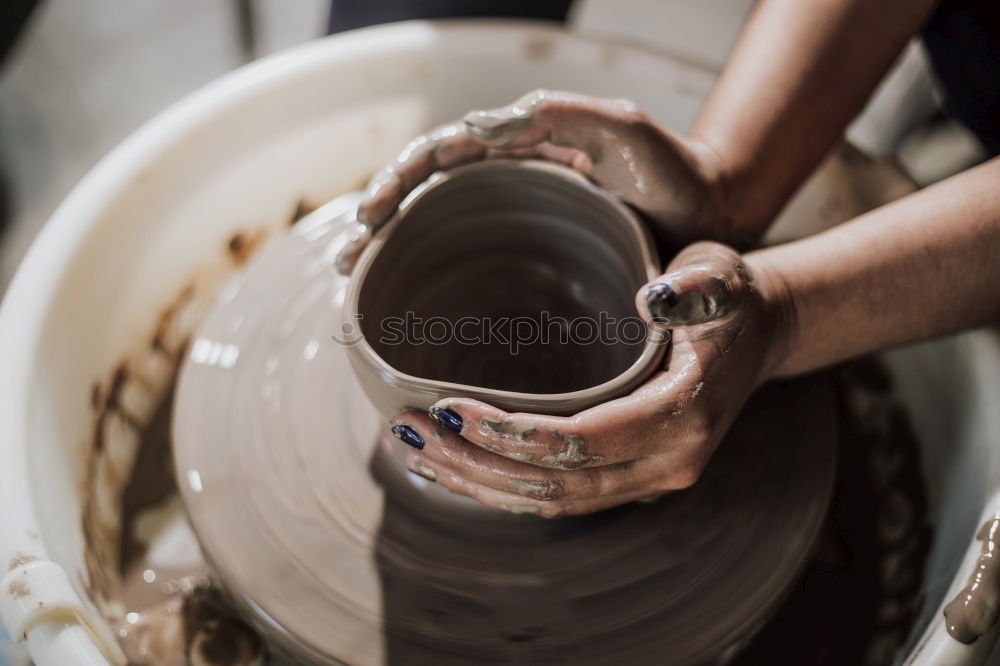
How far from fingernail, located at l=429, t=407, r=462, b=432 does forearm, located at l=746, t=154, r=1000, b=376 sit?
396mm

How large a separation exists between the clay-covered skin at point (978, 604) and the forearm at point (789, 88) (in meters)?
0.50

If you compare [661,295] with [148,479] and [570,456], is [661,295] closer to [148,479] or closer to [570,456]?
[570,456]

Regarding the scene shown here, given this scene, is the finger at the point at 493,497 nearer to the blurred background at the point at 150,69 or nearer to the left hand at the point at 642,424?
the left hand at the point at 642,424

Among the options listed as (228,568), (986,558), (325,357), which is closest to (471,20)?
(325,357)

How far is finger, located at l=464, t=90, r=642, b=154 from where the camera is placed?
94 cm

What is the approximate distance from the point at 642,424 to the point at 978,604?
0.38 metres

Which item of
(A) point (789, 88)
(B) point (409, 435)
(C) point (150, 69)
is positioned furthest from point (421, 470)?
(C) point (150, 69)

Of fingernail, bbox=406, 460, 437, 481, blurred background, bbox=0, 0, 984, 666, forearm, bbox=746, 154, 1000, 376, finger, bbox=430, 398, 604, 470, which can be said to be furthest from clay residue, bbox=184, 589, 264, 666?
blurred background, bbox=0, 0, 984, 666

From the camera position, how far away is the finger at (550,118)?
0.94 meters

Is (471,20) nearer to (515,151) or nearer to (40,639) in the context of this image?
(515,151)

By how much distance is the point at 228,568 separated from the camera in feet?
3.01

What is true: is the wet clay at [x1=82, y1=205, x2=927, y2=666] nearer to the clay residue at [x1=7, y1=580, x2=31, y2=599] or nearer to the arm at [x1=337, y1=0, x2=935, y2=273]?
the clay residue at [x1=7, y1=580, x2=31, y2=599]

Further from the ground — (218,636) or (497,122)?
(497,122)

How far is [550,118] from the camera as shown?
3.14ft
